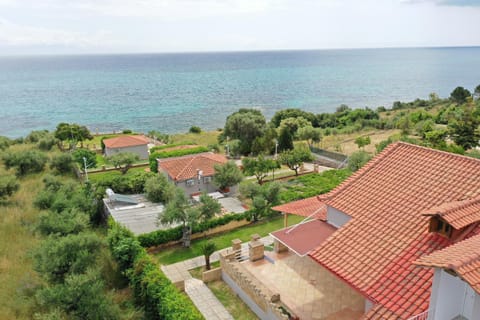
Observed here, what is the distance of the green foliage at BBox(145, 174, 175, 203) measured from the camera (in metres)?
29.9

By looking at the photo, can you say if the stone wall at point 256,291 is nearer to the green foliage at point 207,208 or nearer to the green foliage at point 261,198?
the green foliage at point 207,208

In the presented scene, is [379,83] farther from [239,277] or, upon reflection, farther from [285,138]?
[239,277]

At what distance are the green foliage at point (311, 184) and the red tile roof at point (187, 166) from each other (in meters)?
7.39

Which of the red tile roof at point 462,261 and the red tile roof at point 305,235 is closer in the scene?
the red tile roof at point 462,261

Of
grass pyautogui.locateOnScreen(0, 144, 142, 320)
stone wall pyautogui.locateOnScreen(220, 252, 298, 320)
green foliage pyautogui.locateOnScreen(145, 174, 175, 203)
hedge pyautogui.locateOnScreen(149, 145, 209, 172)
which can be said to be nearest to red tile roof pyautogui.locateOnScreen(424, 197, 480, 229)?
stone wall pyautogui.locateOnScreen(220, 252, 298, 320)

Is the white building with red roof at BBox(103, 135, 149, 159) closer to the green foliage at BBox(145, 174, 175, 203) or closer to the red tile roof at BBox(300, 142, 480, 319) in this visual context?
the green foliage at BBox(145, 174, 175, 203)

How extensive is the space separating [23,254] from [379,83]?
189m

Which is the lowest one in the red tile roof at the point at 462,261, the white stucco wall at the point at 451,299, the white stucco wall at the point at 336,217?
the white stucco wall at the point at 336,217

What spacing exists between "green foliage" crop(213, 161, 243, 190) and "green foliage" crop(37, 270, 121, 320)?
1830 cm

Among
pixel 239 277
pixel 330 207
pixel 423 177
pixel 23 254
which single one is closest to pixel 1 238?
pixel 23 254

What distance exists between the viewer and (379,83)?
604 feet

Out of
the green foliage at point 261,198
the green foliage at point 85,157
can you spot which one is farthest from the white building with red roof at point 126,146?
the green foliage at point 261,198

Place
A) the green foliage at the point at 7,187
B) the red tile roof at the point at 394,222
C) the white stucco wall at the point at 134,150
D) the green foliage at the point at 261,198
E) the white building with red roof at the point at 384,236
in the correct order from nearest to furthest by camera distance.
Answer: the white building with red roof at the point at 384,236 < the red tile roof at the point at 394,222 < the green foliage at the point at 261,198 < the green foliage at the point at 7,187 < the white stucco wall at the point at 134,150

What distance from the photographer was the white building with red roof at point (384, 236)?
1141 cm
